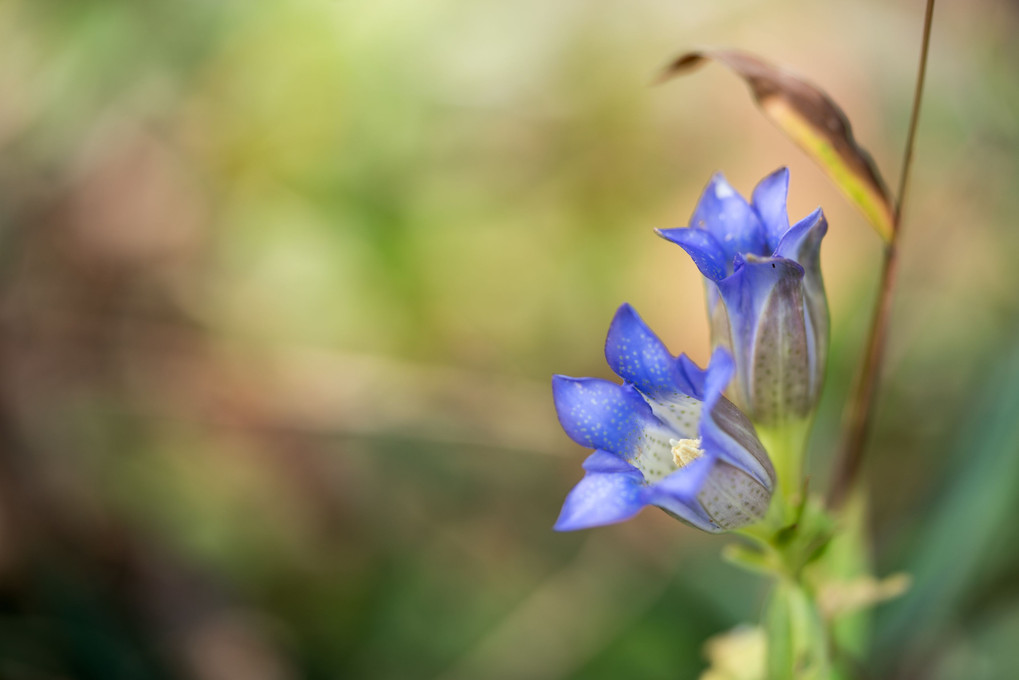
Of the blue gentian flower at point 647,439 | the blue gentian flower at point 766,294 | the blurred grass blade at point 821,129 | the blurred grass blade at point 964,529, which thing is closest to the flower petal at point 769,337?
the blue gentian flower at point 766,294

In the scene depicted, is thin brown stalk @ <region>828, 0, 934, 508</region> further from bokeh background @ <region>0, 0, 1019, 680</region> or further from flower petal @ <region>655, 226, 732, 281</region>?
bokeh background @ <region>0, 0, 1019, 680</region>

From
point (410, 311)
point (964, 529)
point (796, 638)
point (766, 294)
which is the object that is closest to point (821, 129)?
point (766, 294)

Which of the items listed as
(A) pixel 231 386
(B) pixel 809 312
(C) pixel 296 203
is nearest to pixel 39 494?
(A) pixel 231 386

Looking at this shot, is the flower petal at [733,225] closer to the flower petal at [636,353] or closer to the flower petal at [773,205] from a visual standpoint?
the flower petal at [773,205]

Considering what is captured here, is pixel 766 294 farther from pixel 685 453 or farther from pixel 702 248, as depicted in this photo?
pixel 685 453

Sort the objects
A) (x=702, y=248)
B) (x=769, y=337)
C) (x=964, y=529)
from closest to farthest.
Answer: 1. (x=702, y=248)
2. (x=769, y=337)
3. (x=964, y=529)

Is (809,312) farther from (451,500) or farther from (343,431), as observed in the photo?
(343,431)
